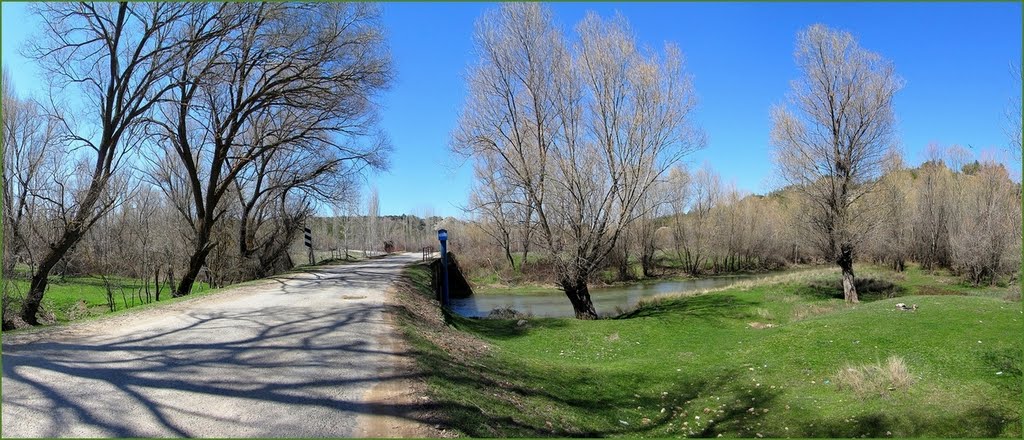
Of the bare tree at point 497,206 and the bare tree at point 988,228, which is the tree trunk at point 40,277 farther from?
the bare tree at point 988,228

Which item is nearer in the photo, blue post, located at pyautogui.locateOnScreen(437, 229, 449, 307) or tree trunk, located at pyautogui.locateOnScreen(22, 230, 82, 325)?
tree trunk, located at pyautogui.locateOnScreen(22, 230, 82, 325)

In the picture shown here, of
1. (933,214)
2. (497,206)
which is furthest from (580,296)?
(933,214)

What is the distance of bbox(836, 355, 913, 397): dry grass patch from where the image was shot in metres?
7.83

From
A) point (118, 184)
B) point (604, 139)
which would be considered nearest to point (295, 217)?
point (118, 184)

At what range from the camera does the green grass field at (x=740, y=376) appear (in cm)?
660

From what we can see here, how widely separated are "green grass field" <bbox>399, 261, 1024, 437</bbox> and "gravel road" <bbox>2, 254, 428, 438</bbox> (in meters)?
1.06

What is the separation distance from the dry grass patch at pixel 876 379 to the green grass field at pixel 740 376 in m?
0.02

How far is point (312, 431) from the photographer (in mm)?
4461

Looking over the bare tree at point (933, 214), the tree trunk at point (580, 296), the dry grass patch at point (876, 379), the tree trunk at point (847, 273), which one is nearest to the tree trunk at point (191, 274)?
the tree trunk at point (580, 296)

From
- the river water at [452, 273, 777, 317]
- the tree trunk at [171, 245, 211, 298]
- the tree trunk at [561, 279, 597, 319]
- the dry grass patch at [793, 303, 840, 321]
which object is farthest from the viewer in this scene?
the river water at [452, 273, 777, 317]

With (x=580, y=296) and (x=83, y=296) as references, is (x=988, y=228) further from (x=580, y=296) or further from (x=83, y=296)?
(x=83, y=296)

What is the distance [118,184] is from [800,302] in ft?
84.7

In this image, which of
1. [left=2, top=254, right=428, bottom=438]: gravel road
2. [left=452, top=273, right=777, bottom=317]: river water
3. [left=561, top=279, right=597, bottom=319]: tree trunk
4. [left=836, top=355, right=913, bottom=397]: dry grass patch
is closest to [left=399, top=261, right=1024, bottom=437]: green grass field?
[left=836, top=355, right=913, bottom=397]: dry grass patch

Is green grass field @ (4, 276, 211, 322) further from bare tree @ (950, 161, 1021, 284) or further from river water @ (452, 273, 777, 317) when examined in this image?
bare tree @ (950, 161, 1021, 284)
